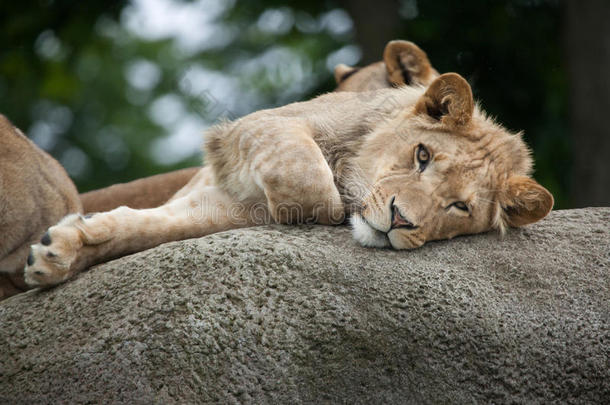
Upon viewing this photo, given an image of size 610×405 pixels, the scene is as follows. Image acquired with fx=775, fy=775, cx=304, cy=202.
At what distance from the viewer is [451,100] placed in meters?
3.29

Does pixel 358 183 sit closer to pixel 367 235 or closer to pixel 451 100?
pixel 367 235

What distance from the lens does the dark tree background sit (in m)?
6.48

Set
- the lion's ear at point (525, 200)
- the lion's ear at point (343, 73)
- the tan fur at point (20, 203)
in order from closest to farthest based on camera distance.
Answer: the lion's ear at point (525, 200) → the tan fur at point (20, 203) → the lion's ear at point (343, 73)

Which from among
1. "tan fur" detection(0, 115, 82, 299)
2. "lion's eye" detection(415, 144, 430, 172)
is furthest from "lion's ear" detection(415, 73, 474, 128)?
"tan fur" detection(0, 115, 82, 299)

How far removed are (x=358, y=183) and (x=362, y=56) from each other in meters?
4.09

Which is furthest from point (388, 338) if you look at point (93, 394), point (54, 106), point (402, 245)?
point (54, 106)

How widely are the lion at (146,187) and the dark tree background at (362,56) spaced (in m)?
0.85

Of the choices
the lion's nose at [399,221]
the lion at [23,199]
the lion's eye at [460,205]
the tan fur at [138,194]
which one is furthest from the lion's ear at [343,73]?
the lion's nose at [399,221]

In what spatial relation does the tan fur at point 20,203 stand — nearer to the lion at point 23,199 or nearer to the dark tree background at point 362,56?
the lion at point 23,199

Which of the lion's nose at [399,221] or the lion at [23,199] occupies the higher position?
the lion's nose at [399,221]

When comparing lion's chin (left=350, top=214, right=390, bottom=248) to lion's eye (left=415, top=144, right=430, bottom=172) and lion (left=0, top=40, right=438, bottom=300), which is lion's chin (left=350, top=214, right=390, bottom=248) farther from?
lion (left=0, top=40, right=438, bottom=300)

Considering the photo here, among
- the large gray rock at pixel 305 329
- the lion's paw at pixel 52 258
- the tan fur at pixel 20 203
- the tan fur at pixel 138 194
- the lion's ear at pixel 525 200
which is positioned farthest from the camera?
the tan fur at pixel 138 194

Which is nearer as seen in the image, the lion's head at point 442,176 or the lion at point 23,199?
the lion's head at point 442,176

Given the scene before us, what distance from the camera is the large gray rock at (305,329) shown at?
2.73 metres
